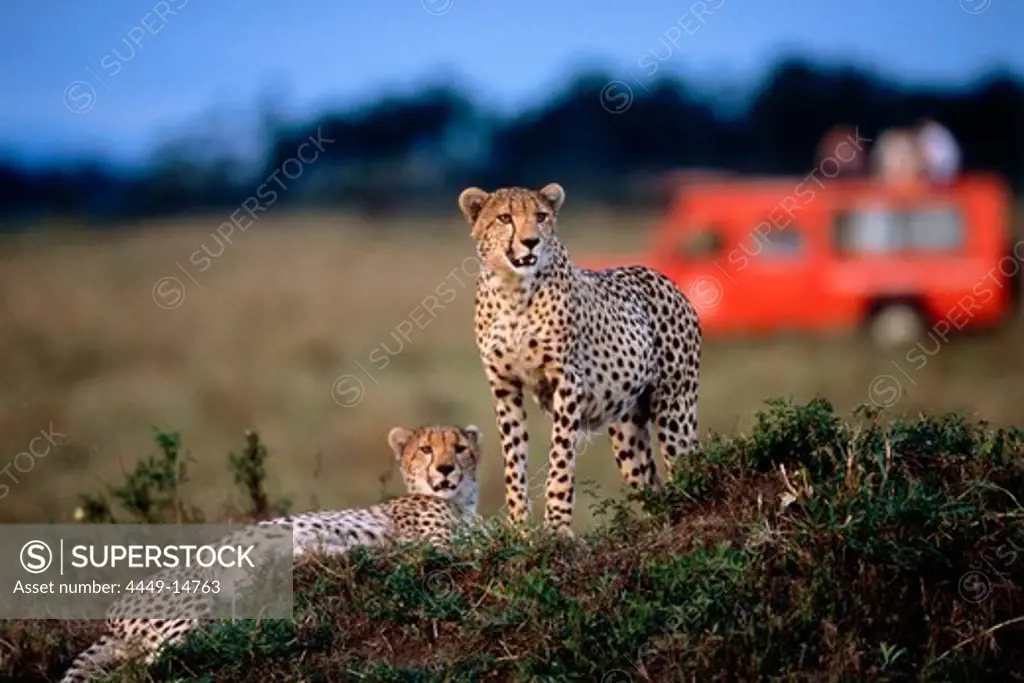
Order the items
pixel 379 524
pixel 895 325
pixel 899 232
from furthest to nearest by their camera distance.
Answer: pixel 895 325 < pixel 899 232 < pixel 379 524

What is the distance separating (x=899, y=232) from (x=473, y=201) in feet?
41.3

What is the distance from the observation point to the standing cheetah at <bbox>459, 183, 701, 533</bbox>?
21.9 feet

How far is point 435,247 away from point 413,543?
67.1ft

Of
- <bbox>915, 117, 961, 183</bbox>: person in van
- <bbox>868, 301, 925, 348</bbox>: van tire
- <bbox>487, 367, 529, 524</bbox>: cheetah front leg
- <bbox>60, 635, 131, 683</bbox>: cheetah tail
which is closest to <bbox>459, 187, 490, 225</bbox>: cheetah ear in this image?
<bbox>487, 367, 529, 524</bbox>: cheetah front leg

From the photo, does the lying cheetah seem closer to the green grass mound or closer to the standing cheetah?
the green grass mound

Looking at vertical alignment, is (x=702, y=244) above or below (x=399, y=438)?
above

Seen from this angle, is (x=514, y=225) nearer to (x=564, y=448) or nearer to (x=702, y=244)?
(x=564, y=448)

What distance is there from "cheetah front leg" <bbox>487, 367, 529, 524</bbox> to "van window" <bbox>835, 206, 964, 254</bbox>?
12229 mm

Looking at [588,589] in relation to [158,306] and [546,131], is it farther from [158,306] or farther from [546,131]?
[546,131]

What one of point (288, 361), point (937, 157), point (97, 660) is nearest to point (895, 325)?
point (937, 157)

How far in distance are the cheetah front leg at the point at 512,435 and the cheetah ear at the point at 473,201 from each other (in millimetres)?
536

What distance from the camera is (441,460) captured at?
24.0 ft

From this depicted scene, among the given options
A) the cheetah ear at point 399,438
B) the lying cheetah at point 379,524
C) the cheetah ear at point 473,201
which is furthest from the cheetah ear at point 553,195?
the cheetah ear at point 399,438

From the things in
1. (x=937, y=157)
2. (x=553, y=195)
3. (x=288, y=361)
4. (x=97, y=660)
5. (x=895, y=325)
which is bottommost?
(x=97, y=660)
